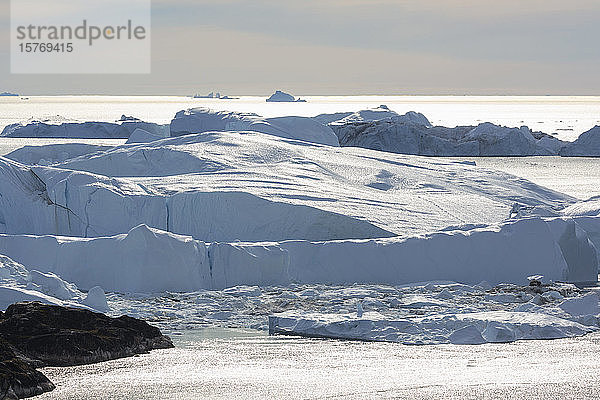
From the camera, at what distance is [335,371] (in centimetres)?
657

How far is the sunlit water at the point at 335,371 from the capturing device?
19.6ft

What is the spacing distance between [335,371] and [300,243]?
4145 mm

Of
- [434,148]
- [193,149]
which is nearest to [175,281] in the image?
[193,149]

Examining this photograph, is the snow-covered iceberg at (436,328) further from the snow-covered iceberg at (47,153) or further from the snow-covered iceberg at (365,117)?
the snow-covered iceberg at (365,117)

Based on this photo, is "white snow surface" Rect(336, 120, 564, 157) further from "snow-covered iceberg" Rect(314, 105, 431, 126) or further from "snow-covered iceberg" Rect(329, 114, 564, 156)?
"snow-covered iceberg" Rect(314, 105, 431, 126)

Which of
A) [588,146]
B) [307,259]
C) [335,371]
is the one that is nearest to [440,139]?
[588,146]

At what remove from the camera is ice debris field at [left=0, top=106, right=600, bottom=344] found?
851 centimetres

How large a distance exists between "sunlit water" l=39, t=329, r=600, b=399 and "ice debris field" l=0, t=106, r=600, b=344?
48 cm

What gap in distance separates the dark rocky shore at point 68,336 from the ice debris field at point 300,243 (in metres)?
0.99

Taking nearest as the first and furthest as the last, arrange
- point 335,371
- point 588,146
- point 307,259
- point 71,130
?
point 335,371 → point 307,259 → point 588,146 → point 71,130

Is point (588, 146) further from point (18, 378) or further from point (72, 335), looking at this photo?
point (18, 378)

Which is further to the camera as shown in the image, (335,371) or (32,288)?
(32,288)

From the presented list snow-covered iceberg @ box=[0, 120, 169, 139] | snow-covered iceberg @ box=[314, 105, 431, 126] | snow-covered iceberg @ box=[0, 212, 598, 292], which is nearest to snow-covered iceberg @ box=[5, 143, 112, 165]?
snow-covered iceberg @ box=[0, 212, 598, 292]

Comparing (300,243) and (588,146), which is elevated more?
(588,146)
